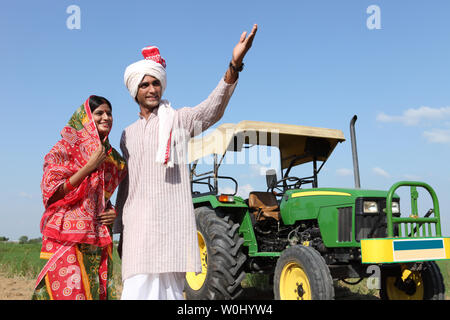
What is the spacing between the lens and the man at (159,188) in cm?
259

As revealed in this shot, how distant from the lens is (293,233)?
230 inches

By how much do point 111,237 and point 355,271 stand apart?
10.2 feet

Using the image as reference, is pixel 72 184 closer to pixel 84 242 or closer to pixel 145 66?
pixel 84 242

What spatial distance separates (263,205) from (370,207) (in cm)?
151

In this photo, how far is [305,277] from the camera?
4773 mm

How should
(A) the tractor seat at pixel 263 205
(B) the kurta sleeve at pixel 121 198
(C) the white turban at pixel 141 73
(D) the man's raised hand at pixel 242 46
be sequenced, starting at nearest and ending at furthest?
(D) the man's raised hand at pixel 242 46, (C) the white turban at pixel 141 73, (B) the kurta sleeve at pixel 121 198, (A) the tractor seat at pixel 263 205

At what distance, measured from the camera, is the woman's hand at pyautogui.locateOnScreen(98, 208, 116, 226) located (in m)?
2.78

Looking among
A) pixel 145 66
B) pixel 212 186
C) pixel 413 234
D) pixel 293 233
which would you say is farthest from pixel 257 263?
pixel 145 66

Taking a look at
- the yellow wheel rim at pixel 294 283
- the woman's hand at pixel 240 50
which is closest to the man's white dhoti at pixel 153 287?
the woman's hand at pixel 240 50

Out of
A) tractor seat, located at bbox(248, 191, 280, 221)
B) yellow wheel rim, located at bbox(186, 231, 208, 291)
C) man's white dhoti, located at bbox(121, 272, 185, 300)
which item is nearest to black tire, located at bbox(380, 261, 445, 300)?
tractor seat, located at bbox(248, 191, 280, 221)

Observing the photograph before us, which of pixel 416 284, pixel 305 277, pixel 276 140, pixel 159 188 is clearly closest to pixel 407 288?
pixel 416 284

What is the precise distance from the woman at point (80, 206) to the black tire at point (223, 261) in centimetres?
300

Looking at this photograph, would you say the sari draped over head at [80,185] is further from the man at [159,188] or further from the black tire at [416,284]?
the black tire at [416,284]

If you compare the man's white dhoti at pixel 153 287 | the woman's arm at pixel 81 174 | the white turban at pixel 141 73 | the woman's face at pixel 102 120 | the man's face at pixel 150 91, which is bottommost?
the man's white dhoti at pixel 153 287
